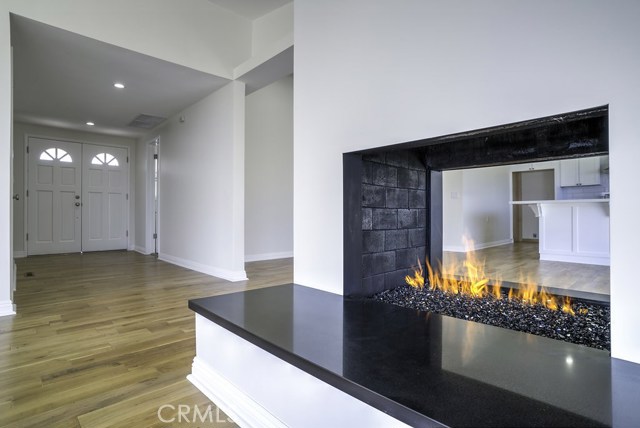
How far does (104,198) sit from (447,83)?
22.1 feet

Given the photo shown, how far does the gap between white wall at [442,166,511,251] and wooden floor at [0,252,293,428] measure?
183 centimetres

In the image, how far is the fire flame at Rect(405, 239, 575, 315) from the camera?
1462 millimetres

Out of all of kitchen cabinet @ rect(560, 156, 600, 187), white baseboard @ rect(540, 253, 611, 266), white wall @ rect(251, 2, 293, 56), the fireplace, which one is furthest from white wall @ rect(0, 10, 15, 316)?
white baseboard @ rect(540, 253, 611, 266)

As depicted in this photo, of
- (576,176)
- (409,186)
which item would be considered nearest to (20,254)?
(409,186)

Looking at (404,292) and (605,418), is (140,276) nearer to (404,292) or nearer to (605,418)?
(404,292)

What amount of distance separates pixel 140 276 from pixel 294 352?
3.47m

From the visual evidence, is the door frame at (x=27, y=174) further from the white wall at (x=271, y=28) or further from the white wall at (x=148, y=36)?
the white wall at (x=271, y=28)

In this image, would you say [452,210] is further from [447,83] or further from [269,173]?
[269,173]

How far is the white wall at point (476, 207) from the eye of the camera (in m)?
2.65

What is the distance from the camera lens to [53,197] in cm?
567

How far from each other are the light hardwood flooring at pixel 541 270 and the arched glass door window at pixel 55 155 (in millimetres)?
6460

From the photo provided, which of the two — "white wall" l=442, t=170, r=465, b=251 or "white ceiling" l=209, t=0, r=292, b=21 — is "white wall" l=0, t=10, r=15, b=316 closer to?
"white ceiling" l=209, t=0, r=292, b=21

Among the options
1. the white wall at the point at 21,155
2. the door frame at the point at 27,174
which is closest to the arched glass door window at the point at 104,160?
the door frame at the point at 27,174

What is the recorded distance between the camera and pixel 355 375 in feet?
2.75
